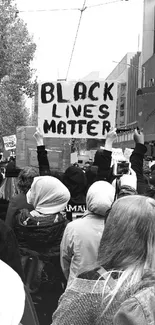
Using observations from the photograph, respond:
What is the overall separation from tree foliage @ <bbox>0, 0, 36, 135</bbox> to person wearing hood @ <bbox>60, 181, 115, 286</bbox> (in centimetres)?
1865

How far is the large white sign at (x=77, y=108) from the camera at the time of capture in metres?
6.49

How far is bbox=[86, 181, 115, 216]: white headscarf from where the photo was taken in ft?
11.6

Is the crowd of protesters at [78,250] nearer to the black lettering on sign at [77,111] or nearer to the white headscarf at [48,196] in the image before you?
the white headscarf at [48,196]

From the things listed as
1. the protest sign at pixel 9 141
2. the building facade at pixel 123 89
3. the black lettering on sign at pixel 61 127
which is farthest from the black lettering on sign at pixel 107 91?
the building facade at pixel 123 89

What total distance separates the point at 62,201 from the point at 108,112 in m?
2.86

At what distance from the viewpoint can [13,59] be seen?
77.4 ft

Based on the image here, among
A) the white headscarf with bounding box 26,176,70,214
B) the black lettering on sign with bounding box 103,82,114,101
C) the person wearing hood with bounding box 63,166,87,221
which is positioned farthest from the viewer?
the black lettering on sign with bounding box 103,82,114,101

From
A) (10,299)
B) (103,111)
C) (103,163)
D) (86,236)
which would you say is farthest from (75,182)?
(10,299)

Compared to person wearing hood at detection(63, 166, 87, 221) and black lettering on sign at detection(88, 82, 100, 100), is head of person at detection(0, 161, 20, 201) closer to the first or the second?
person wearing hood at detection(63, 166, 87, 221)

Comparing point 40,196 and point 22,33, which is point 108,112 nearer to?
point 40,196

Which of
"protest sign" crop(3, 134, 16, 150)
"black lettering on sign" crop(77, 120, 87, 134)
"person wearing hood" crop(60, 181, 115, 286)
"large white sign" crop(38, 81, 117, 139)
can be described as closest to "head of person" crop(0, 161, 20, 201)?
"large white sign" crop(38, 81, 117, 139)

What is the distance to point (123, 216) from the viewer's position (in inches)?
83.1

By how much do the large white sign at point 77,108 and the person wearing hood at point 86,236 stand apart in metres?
2.92

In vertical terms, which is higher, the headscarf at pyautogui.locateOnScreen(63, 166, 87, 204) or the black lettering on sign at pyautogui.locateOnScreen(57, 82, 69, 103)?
the black lettering on sign at pyautogui.locateOnScreen(57, 82, 69, 103)
